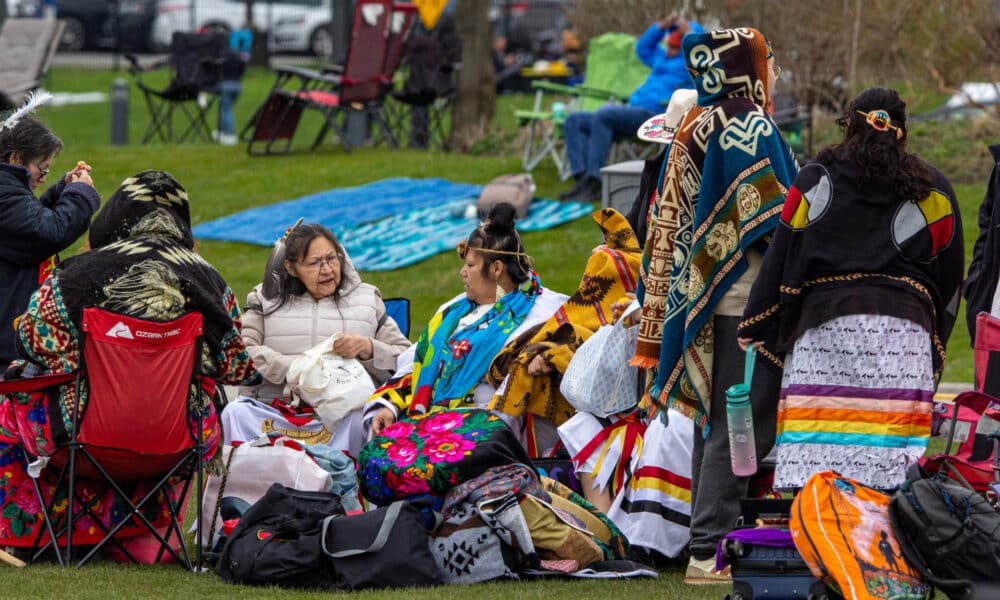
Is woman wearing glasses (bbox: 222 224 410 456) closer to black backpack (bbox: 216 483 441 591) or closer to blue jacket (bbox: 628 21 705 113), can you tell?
black backpack (bbox: 216 483 441 591)

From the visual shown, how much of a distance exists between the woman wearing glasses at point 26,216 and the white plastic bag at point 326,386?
1.01 m

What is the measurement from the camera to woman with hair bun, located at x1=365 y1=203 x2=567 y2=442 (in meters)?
6.34

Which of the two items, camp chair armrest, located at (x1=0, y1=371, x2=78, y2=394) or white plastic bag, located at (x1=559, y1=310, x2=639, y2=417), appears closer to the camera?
camp chair armrest, located at (x1=0, y1=371, x2=78, y2=394)

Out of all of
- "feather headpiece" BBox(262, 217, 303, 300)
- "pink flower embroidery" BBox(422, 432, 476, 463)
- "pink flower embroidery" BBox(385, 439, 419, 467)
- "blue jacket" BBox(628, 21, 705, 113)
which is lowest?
"pink flower embroidery" BBox(385, 439, 419, 467)

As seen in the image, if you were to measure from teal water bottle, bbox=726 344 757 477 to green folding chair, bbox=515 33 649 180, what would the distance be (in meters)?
9.02

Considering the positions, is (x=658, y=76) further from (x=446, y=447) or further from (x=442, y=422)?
(x=446, y=447)

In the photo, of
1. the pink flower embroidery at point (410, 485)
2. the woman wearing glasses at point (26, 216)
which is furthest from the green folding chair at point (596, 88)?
the pink flower embroidery at point (410, 485)

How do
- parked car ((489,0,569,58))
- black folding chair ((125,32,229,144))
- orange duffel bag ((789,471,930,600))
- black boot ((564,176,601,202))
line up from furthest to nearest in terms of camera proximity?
parked car ((489,0,569,58)) → black folding chair ((125,32,229,144)) → black boot ((564,176,601,202)) → orange duffel bag ((789,471,930,600))

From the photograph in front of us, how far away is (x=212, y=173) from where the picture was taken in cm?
1554

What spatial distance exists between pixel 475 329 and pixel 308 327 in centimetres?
72

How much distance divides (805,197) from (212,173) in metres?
11.4

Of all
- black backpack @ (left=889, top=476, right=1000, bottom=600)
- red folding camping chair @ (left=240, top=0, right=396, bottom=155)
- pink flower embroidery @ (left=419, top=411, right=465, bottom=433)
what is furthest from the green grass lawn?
black backpack @ (left=889, top=476, right=1000, bottom=600)

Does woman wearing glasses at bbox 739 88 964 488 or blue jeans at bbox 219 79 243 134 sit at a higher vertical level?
woman wearing glasses at bbox 739 88 964 488

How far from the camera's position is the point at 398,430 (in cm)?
577
